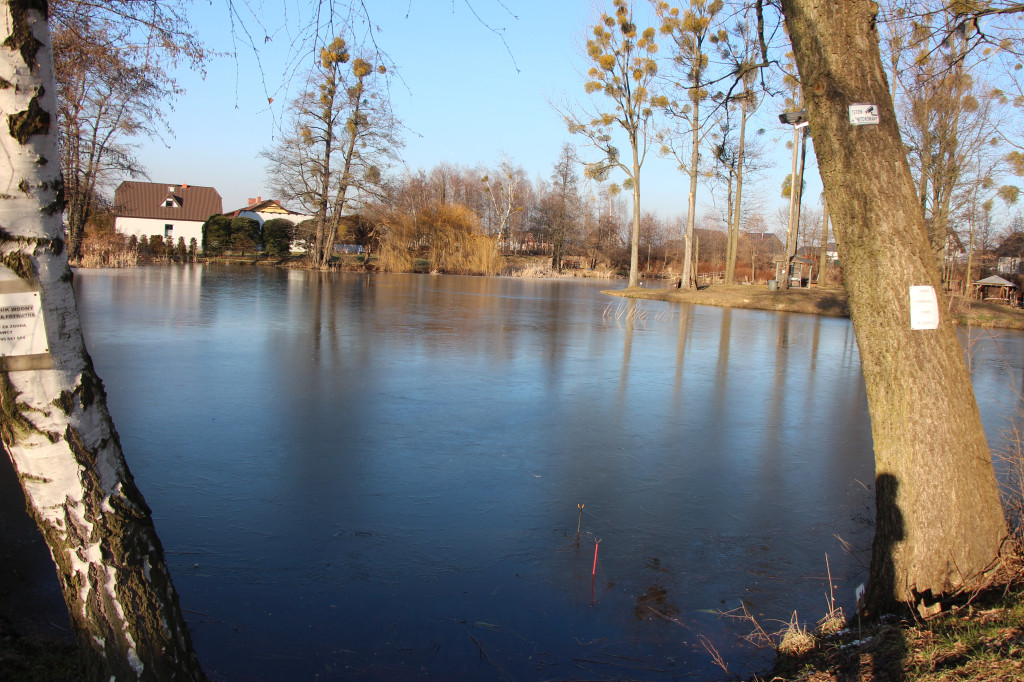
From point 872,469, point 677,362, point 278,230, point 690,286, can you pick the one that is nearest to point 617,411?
point 872,469

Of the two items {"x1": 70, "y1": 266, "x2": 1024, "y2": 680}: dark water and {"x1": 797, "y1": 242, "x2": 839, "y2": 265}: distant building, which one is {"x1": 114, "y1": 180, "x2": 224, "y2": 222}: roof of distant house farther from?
{"x1": 70, "y1": 266, "x2": 1024, "y2": 680}: dark water

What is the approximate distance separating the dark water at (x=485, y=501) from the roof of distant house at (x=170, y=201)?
197 ft

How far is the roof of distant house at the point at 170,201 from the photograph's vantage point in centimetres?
6366

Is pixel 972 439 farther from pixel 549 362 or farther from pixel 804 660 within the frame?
pixel 549 362

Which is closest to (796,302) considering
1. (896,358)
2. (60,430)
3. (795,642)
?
(896,358)

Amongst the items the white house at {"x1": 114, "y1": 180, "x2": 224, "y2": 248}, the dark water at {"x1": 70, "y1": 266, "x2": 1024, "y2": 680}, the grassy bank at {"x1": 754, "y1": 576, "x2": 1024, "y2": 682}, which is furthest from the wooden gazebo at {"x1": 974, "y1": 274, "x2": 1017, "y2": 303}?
the white house at {"x1": 114, "y1": 180, "x2": 224, "y2": 248}

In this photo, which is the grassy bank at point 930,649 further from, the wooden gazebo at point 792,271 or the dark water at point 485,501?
the wooden gazebo at point 792,271

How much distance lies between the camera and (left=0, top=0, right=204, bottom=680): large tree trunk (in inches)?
82.2

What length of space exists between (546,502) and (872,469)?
2.98m

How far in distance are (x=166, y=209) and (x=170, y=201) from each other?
2.88 feet

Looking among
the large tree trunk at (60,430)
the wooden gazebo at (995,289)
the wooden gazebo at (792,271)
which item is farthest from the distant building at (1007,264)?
the large tree trunk at (60,430)

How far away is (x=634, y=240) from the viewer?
32938mm

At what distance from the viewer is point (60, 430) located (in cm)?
214

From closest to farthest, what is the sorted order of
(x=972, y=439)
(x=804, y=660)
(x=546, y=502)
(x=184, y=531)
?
1. (x=804, y=660)
2. (x=972, y=439)
3. (x=184, y=531)
4. (x=546, y=502)
